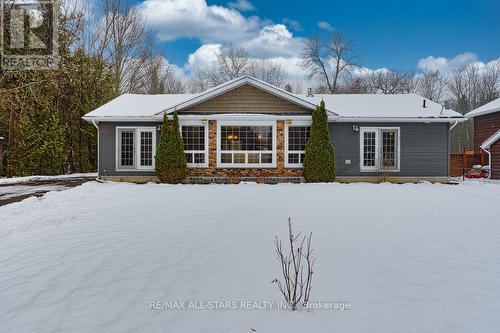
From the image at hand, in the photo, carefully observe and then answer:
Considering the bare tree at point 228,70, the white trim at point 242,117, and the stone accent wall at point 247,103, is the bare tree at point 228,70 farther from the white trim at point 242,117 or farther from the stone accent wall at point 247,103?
the white trim at point 242,117

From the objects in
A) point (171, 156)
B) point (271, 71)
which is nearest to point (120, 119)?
point (171, 156)

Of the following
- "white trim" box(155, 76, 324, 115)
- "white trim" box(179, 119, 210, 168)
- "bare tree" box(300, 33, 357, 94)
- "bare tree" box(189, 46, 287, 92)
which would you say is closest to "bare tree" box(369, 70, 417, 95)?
"bare tree" box(300, 33, 357, 94)

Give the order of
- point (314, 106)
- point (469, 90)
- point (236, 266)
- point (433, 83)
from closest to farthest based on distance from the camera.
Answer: point (236, 266), point (314, 106), point (469, 90), point (433, 83)

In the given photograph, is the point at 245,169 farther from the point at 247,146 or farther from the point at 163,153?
the point at 163,153

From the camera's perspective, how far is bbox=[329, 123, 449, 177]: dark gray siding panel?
527 inches

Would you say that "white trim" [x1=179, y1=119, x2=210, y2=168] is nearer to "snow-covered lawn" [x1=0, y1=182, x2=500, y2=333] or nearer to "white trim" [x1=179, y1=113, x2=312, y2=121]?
"white trim" [x1=179, y1=113, x2=312, y2=121]

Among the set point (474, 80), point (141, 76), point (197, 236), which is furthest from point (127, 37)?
point (474, 80)

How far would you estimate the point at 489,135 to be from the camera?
1947cm

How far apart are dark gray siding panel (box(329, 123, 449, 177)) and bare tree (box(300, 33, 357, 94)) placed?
18.1 meters

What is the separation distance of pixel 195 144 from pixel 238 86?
121 inches

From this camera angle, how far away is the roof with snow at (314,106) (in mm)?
12805

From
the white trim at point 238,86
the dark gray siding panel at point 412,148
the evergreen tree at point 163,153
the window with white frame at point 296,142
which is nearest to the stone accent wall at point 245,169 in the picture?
the window with white frame at point 296,142

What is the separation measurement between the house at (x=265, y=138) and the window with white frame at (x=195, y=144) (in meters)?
0.04

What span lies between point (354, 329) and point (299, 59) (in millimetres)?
33219
